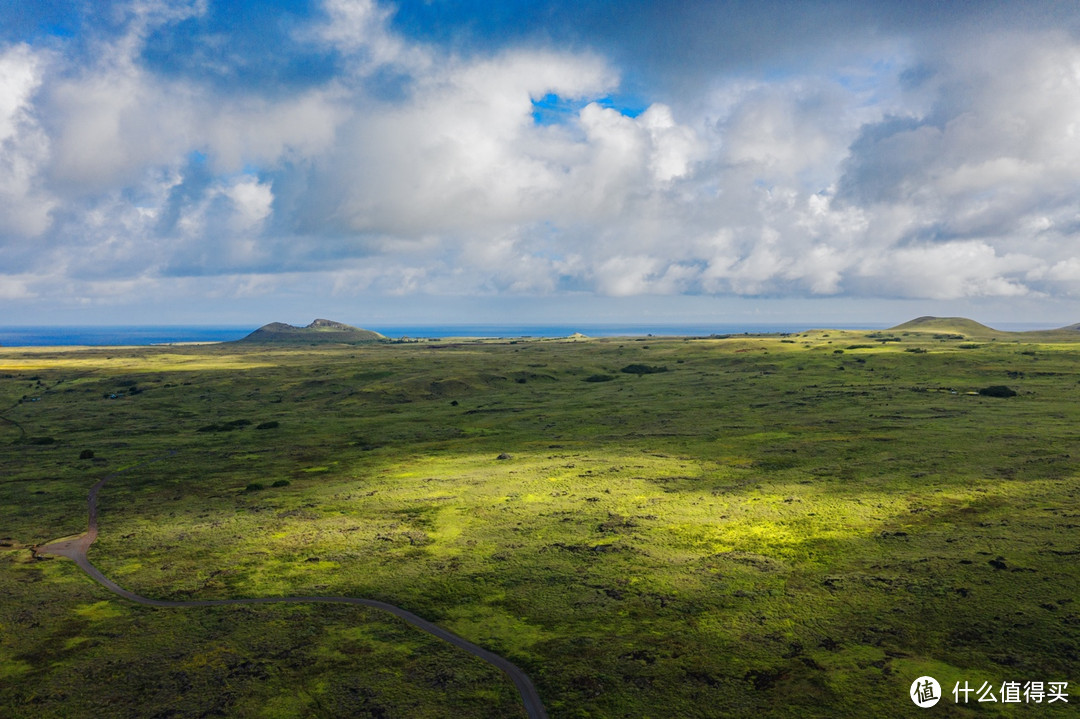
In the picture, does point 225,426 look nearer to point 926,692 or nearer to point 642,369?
point 642,369

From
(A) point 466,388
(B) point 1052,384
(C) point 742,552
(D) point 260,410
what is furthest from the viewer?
(A) point 466,388

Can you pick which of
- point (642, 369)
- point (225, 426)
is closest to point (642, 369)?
point (642, 369)

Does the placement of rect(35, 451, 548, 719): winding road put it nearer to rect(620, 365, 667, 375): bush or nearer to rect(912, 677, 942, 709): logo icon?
rect(912, 677, 942, 709): logo icon

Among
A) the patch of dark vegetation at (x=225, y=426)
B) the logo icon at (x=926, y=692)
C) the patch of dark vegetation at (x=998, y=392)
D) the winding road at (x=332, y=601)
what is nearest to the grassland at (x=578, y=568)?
the logo icon at (x=926, y=692)

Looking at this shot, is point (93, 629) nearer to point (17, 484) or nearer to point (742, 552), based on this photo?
point (742, 552)

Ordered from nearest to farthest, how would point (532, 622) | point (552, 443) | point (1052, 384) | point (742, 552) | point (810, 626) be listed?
point (810, 626)
point (532, 622)
point (742, 552)
point (552, 443)
point (1052, 384)

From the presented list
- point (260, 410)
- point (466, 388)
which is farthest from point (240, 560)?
point (466, 388)

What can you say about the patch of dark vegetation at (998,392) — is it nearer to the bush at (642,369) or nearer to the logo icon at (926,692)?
the bush at (642,369)
